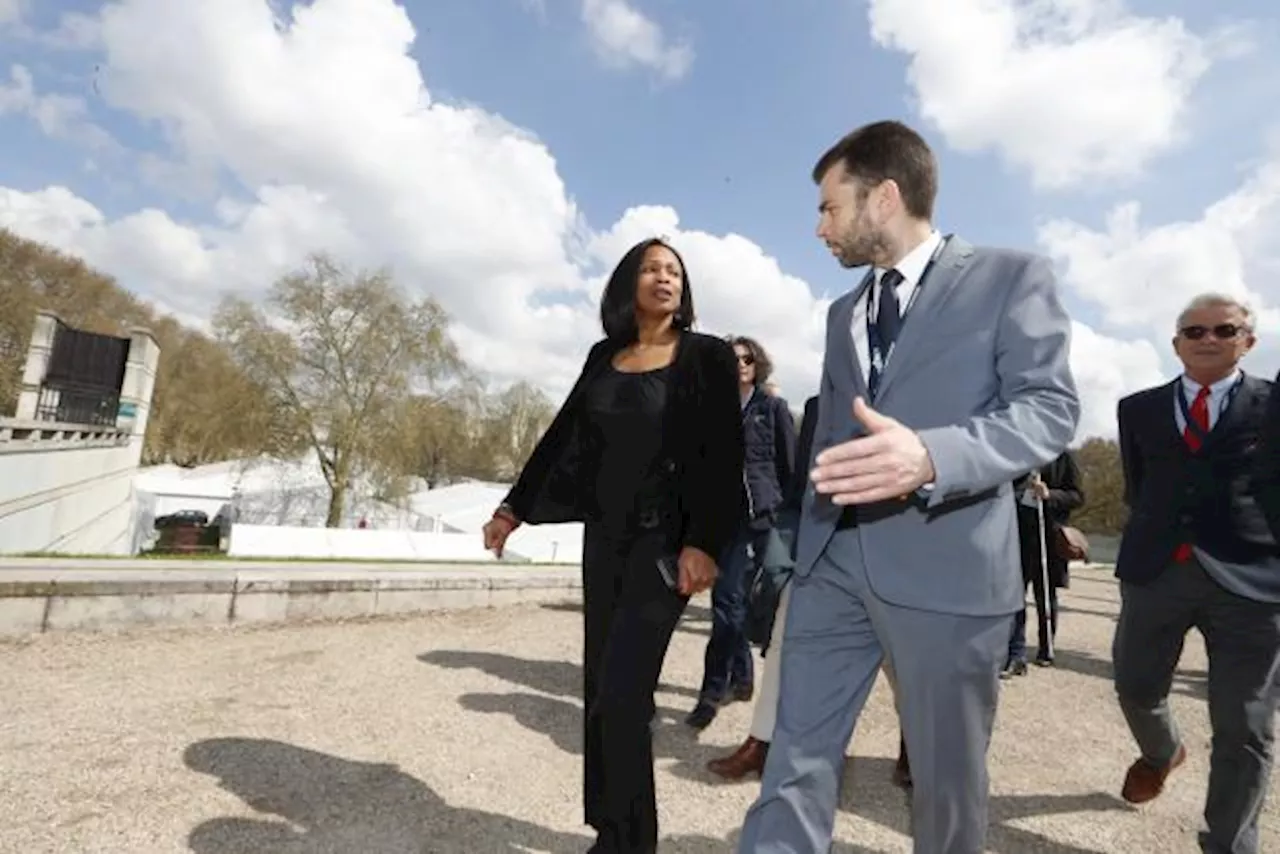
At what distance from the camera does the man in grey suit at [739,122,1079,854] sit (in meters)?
1.68

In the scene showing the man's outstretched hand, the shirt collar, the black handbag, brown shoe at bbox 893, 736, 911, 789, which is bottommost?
brown shoe at bbox 893, 736, 911, 789

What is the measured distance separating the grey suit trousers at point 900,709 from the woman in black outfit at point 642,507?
0.62 metres

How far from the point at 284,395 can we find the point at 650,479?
3342cm

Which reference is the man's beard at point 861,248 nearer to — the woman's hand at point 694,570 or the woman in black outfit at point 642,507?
the woman in black outfit at point 642,507

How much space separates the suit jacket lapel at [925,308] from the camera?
1.83 meters

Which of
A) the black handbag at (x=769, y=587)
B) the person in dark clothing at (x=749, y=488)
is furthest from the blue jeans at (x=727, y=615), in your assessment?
the black handbag at (x=769, y=587)

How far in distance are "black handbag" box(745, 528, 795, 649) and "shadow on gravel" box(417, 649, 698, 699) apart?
6.04 feet

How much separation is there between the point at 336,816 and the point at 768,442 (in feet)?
9.95

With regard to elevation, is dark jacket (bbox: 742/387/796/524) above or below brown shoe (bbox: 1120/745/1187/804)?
above

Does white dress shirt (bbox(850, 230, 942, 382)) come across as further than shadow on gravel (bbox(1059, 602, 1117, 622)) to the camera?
No

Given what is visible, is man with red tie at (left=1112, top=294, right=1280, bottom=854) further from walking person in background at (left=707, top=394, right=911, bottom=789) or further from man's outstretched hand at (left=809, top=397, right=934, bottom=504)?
man's outstretched hand at (left=809, top=397, right=934, bottom=504)

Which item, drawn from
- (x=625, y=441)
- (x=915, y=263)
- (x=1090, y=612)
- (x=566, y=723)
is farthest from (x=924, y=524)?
(x=1090, y=612)

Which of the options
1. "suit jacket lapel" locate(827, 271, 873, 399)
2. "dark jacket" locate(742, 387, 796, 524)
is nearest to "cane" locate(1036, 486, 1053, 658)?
"dark jacket" locate(742, 387, 796, 524)

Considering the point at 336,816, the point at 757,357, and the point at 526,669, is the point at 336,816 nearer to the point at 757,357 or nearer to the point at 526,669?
the point at 526,669
